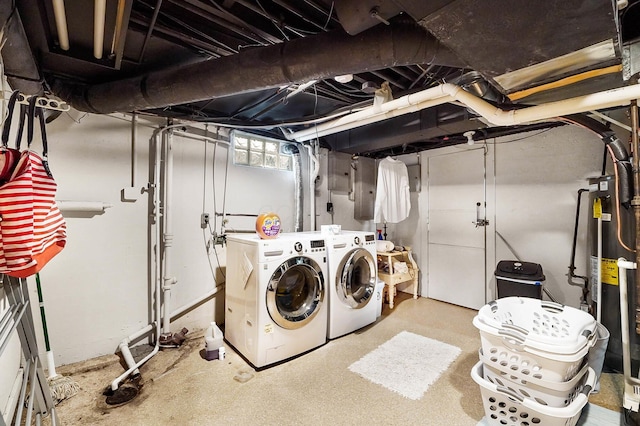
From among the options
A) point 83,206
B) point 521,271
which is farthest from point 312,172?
point 521,271

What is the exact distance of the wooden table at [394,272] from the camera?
3672mm

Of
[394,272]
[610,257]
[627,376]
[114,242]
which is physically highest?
[114,242]

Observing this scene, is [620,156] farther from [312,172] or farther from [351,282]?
[312,172]

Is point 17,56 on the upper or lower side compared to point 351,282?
upper

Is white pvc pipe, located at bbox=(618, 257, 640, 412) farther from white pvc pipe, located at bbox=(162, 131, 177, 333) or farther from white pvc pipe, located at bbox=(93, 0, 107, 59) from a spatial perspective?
white pvc pipe, located at bbox=(162, 131, 177, 333)

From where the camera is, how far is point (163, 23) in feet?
5.28

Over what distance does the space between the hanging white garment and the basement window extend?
4.38 feet

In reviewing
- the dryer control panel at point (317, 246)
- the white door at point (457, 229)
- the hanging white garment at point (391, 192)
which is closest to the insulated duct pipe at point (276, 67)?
the dryer control panel at point (317, 246)

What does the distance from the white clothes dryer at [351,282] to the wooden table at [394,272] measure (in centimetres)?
54

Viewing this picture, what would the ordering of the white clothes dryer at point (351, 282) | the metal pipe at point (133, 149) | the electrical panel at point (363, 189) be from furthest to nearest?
the electrical panel at point (363, 189) → the white clothes dryer at point (351, 282) → the metal pipe at point (133, 149)

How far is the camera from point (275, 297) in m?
2.29

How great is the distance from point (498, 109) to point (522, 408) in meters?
1.90

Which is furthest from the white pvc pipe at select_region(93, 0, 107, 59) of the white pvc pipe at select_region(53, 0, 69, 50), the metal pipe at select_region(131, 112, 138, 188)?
the metal pipe at select_region(131, 112, 138, 188)

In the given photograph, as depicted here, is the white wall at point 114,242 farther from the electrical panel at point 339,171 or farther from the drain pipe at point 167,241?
the electrical panel at point 339,171
